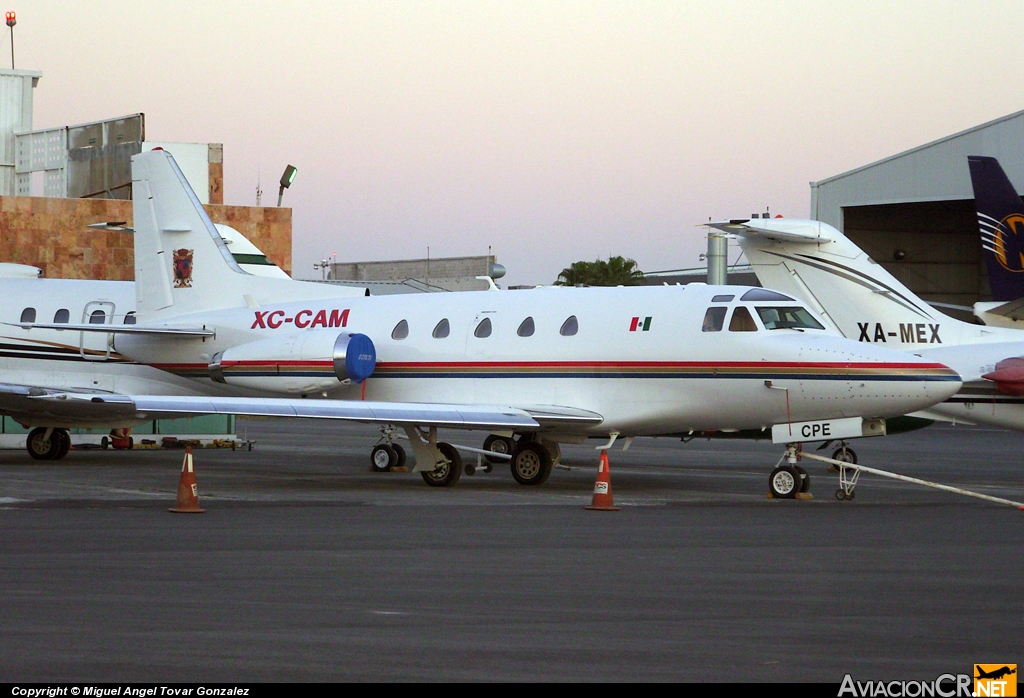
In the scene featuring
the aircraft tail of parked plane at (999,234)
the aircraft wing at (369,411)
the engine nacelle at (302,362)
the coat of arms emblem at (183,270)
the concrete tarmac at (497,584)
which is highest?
the aircraft tail of parked plane at (999,234)

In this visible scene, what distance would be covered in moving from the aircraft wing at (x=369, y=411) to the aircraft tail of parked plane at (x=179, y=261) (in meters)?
4.24

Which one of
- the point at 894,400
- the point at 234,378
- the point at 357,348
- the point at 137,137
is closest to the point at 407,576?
the point at 894,400

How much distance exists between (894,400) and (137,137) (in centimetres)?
3653

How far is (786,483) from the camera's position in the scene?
1775 centimetres

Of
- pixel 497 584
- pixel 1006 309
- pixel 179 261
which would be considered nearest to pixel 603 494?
pixel 497 584

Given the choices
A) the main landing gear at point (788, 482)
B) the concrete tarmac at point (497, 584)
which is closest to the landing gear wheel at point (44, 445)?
the concrete tarmac at point (497, 584)

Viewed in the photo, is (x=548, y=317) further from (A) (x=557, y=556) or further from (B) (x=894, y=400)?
(A) (x=557, y=556)

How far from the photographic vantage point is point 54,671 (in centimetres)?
687

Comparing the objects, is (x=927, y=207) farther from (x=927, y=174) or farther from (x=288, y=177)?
(x=288, y=177)

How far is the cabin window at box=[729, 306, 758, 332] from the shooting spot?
1853cm

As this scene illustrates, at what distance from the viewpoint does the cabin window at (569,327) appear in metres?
19.8

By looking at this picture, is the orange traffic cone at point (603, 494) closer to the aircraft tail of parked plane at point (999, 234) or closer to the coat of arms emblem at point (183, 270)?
the coat of arms emblem at point (183, 270)

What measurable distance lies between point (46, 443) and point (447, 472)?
32.1ft

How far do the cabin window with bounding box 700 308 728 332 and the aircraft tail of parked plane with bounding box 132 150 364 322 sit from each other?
7466 mm
